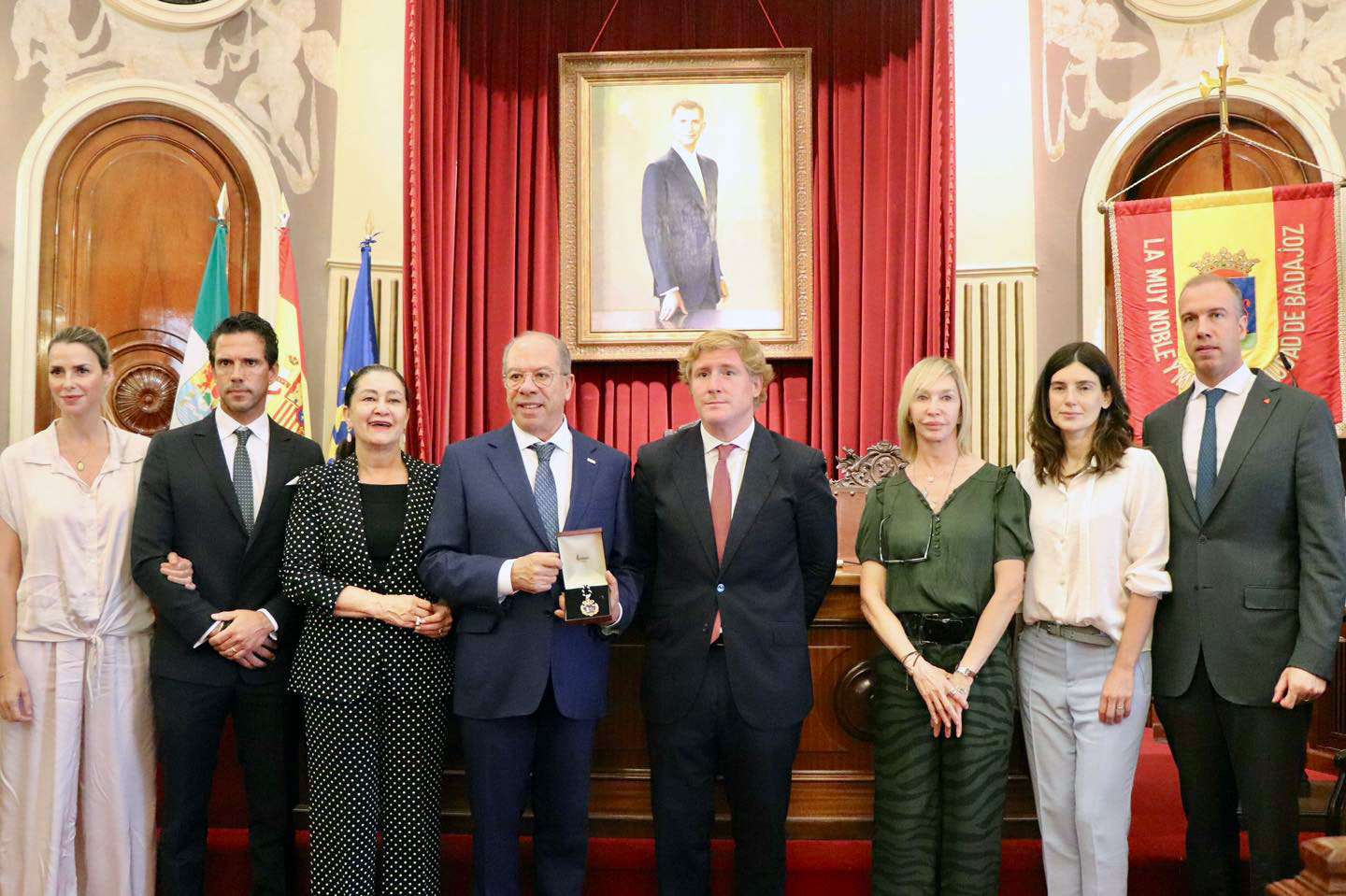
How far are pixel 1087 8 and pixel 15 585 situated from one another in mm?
5096

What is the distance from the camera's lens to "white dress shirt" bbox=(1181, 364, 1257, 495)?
265 cm

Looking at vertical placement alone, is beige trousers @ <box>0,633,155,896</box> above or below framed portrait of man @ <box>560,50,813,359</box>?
below

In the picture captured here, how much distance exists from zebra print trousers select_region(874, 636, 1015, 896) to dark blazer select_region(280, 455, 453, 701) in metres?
1.10

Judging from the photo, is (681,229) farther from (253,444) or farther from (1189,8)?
(253,444)

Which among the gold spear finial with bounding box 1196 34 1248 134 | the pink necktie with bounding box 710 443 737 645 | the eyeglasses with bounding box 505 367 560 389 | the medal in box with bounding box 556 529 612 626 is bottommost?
the medal in box with bounding box 556 529 612 626

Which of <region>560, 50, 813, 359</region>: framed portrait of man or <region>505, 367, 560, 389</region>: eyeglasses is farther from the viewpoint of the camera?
<region>560, 50, 813, 359</region>: framed portrait of man

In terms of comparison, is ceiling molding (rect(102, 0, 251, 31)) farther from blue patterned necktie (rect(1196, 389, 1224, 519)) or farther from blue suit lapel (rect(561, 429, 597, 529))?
blue patterned necktie (rect(1196, 389, 1224, 519))

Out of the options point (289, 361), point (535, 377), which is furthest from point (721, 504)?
point (289, 361)

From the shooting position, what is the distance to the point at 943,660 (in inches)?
102

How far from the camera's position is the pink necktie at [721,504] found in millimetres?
2582

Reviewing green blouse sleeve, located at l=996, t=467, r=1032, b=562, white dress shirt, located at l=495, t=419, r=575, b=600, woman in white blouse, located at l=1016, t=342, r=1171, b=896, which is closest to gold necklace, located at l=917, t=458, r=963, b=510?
green blouse sleeve, located at l=996, t=467, r=1032, b=562

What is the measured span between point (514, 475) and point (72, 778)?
136cm

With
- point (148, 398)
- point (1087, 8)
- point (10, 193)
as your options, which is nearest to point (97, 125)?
point (10, 193)

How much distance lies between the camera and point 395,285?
5.38m
